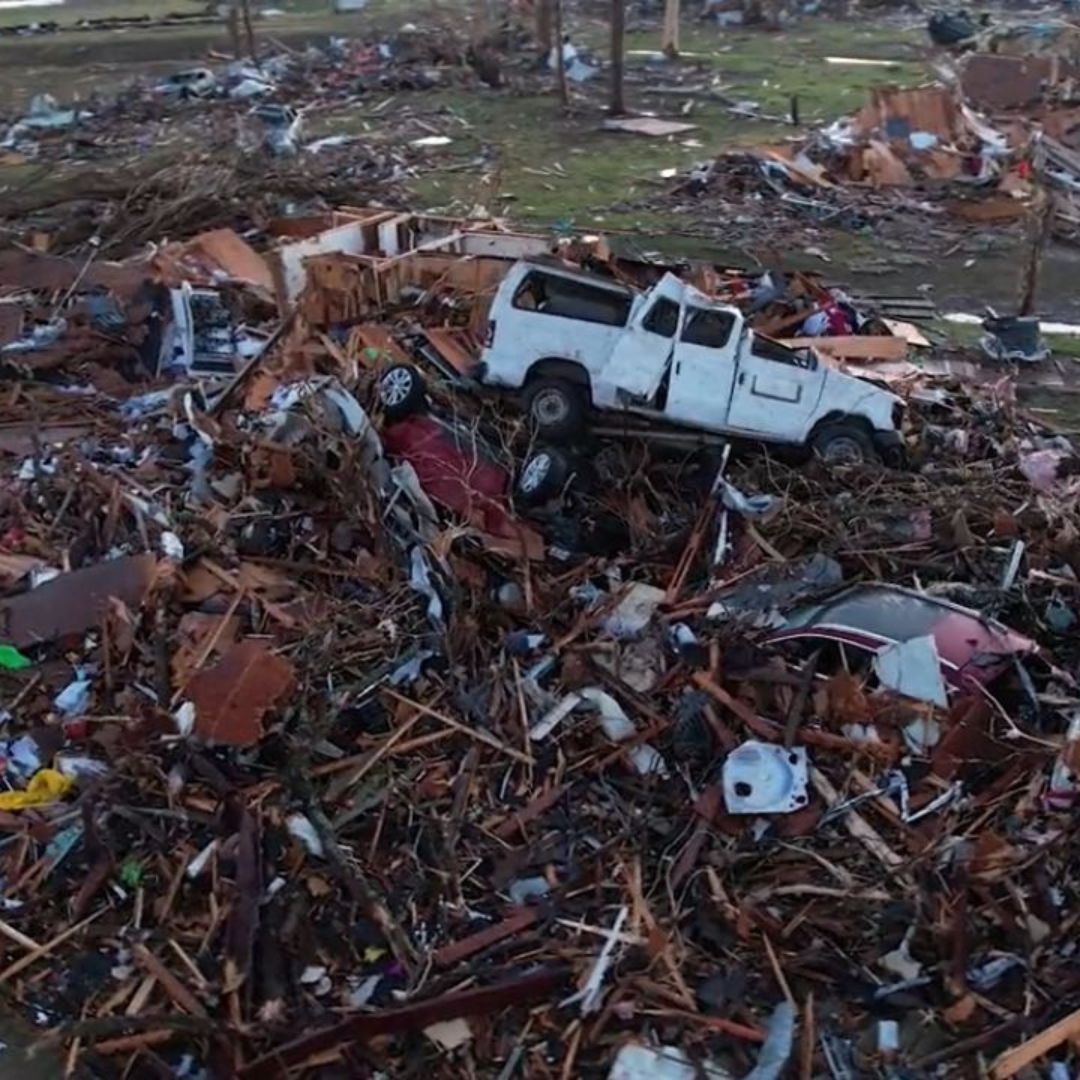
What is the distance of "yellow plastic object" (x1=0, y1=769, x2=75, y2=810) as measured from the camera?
6715 millimetres

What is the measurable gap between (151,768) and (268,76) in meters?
20.2

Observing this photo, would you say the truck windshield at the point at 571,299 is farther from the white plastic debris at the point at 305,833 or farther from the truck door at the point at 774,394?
the white plastic debris at the point at 305,833

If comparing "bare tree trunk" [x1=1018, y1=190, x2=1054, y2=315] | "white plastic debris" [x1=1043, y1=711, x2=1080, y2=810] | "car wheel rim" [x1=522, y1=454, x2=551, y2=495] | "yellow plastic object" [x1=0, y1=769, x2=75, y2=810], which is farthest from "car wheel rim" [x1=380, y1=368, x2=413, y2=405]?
"bare tree trunk" [x1=1018, y1=190, x2=1054, y2=315]

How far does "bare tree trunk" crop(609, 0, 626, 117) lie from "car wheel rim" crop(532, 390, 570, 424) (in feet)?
45.4

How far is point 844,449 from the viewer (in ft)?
29.5

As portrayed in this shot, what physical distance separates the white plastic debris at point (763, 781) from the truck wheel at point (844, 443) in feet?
9.64

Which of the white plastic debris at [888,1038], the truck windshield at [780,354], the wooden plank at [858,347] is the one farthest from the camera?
the wooden plank at [858,347]

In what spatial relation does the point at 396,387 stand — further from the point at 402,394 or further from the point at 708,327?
the point at 708,327

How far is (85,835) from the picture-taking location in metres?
6.41

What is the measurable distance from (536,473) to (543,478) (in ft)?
0.27

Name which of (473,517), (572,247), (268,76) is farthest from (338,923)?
(268,76)

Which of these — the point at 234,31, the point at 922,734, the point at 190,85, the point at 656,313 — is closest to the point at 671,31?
the point at 234,31

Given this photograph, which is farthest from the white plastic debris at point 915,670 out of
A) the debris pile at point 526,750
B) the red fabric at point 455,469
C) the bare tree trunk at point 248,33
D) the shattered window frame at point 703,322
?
the bare tree trunk at point 248,33

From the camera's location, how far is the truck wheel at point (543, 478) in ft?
27.6
